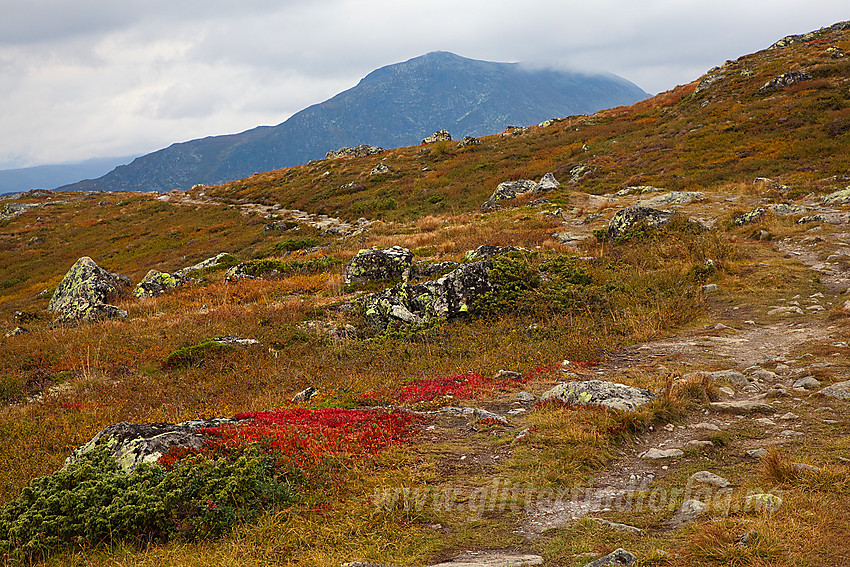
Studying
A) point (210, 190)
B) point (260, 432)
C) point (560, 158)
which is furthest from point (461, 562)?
point (210, 190)

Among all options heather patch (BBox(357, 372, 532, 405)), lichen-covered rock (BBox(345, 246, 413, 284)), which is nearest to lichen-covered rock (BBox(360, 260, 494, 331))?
heather patch (BBox(357, 372, 532, 405))

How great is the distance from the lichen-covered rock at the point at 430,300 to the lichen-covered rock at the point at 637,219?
372 inches

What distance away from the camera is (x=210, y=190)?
276ft

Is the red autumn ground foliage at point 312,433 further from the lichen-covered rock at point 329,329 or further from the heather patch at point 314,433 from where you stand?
the lichen-covered rock at point 329,329

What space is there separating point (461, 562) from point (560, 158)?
49.5 meters

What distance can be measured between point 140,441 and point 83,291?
21214 millimetres

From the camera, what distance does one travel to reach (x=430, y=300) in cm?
1417

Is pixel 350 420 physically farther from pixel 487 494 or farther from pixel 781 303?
pixel 781 303

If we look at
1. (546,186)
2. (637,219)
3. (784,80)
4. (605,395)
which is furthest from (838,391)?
(784,80)

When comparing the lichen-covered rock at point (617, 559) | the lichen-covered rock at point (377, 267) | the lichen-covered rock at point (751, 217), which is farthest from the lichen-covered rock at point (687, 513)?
the lichen-covered rock at point (751, 217)

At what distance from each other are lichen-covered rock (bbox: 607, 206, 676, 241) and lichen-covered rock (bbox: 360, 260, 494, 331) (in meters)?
9.45

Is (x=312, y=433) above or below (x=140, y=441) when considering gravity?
below

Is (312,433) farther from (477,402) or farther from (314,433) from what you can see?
(477,402)

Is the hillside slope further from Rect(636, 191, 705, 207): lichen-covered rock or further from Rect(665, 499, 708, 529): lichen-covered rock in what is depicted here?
Rect(636, 191, 705, 207): lichen-covered rock
